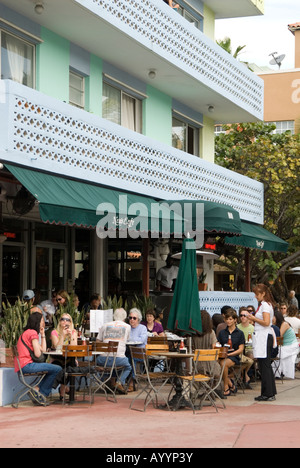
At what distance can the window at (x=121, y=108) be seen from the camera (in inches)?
765

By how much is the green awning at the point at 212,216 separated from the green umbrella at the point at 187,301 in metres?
4.11

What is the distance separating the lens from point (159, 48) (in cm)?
1892

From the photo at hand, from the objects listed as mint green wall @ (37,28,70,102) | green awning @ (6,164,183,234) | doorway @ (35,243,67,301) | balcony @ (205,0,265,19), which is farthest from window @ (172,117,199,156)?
mint green wall @ (37,28,70,102)

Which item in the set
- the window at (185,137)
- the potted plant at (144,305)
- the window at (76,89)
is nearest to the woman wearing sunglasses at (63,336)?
the potted plant at (144,305)

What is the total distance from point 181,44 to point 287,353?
8.26m

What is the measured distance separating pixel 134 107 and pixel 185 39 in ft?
7.11

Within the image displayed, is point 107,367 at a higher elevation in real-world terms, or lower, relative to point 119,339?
lower

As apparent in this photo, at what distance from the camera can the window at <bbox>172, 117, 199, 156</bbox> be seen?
77.3 ft

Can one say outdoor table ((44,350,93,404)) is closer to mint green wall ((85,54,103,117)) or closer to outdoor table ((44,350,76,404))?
outdoor table ((44,350,76,404))

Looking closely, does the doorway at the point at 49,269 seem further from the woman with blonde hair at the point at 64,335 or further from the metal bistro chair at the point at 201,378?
the metal bistro chair at the point at 201,378

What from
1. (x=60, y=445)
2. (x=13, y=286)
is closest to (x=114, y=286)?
(x=13, y=286)

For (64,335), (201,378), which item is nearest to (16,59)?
(64,335)

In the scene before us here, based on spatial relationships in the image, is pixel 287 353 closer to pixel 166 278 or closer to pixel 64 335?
pixel 166 278
